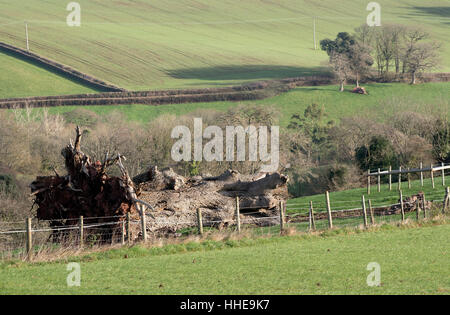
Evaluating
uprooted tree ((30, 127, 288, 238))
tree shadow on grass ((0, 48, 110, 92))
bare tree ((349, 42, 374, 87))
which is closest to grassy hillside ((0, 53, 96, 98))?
tree shadow on grass ((0, 48, 110, 92))

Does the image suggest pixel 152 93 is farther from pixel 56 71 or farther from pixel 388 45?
pixel 388 45

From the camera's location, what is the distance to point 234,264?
20.0 metres

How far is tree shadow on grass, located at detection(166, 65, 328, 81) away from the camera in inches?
4774

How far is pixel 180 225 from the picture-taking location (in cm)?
3150

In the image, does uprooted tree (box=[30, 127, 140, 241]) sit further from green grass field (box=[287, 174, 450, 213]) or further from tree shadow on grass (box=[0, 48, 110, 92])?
tree shadow on grass (box=[0, 48, 110, 92])

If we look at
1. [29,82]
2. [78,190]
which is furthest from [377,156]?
[29,82]

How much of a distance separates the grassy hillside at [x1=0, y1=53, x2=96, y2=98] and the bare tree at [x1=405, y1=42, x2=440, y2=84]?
171 feet

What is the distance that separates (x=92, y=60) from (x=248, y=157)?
180 feet

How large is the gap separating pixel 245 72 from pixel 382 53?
79.0ft

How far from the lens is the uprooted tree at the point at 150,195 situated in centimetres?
2917

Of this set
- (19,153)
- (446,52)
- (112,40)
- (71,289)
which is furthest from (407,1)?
(71,289)

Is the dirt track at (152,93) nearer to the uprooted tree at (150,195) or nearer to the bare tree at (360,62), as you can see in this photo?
the bare tree at (360,62)

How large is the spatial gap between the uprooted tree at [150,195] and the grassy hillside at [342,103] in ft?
203
